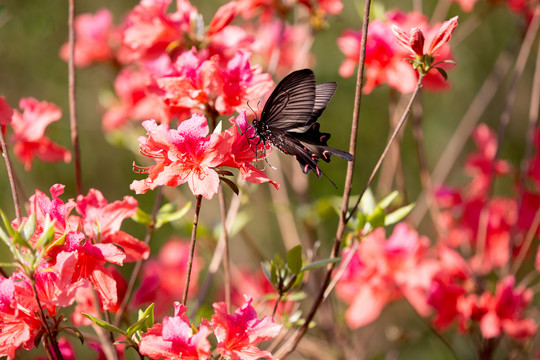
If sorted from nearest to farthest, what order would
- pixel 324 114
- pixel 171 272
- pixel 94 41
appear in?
pixel 94 41, pixel 171 272, pixel 324 114

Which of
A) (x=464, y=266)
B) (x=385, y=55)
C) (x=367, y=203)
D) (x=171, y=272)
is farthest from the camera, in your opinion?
(x=171, y=272)

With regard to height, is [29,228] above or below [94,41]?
below

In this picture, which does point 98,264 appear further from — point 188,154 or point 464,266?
point 464,266

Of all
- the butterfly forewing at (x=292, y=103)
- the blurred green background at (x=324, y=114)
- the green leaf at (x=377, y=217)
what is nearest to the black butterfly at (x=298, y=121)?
the butterfly forewing at (x=292, y=103)

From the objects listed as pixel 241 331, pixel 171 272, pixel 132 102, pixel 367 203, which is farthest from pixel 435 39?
pixel 171 272

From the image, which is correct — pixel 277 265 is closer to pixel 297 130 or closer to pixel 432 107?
pixel 297 130

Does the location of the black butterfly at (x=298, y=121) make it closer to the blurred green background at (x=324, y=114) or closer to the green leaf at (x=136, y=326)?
the green leaf at (x=136, y=326)

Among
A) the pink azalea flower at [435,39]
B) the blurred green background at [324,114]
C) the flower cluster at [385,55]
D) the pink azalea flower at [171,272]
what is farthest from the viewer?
the blurred green background at [324,114]
